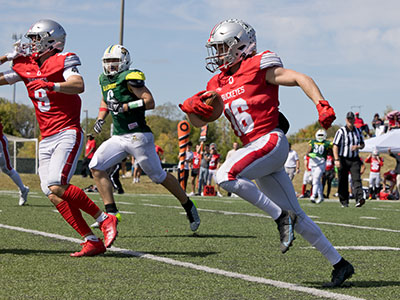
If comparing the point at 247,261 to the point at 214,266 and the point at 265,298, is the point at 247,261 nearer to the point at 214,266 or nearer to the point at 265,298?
the point at 214,266

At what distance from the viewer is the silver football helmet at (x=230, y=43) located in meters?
4.46

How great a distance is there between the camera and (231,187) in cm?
411

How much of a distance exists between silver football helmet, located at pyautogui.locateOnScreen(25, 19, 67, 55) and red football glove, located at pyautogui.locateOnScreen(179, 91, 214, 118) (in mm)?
1826

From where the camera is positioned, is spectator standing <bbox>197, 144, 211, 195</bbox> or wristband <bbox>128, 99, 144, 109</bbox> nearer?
wristband <bbox>128, 99, 144, 109</bbox>

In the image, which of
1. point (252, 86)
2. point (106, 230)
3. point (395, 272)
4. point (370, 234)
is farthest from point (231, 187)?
point (370, 234)

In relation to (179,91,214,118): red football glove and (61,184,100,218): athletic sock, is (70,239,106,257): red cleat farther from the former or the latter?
(179,91,214,118): red football glove

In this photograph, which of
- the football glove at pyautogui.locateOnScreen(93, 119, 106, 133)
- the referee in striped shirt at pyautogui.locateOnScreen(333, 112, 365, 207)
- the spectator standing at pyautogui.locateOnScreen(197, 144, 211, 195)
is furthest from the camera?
the spectator standing at pyautogui.locateOnScreen(197, 144, 211, 195)

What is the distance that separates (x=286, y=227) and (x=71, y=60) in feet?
7.96

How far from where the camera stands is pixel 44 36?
549 centimetres

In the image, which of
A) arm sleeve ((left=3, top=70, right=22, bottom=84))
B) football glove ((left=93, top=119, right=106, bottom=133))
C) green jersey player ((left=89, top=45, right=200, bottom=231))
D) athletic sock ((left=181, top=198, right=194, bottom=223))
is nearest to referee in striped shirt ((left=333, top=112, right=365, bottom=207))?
athletic sock ((left=181, top=198, right=194, bottom=223))

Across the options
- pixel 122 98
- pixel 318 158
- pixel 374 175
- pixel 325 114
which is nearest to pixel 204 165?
pixel 374 175

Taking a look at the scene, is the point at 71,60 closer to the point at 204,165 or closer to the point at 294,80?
the point at 294,80

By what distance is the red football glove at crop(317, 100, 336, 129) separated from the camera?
12.2ft

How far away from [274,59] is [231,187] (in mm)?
879
